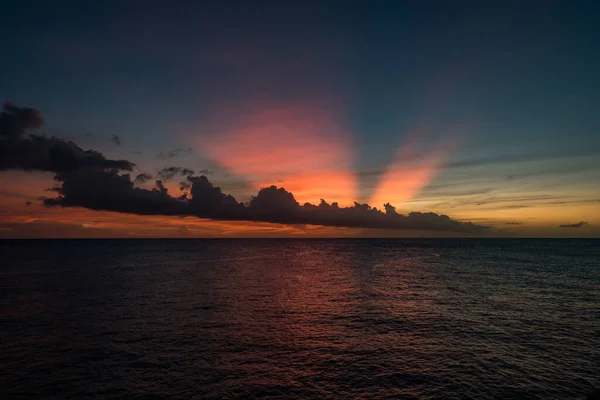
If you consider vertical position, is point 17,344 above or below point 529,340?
below

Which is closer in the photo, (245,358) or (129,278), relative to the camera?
(245,358)

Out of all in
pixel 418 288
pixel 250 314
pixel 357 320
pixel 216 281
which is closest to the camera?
pixel 357 320

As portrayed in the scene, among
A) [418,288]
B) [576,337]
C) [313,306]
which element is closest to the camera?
[576,337]

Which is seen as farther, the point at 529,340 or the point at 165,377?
the point at 529,340

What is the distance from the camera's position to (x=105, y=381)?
93.5 ft

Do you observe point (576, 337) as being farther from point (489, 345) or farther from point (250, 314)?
point (250, 314)

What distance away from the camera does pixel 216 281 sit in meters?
85.3

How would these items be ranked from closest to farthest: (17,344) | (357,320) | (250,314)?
1. (17,344)
2. (357,320)
3. (250,314)

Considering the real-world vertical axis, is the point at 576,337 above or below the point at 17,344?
above

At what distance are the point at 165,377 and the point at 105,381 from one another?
4543mm

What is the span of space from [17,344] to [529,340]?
5438 cm

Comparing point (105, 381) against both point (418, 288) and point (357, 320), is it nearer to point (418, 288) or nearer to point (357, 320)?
point (357, 320)

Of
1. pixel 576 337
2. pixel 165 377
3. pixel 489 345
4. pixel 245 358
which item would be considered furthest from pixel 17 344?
pixel 576 337

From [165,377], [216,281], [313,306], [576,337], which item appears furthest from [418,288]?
[165,377]
